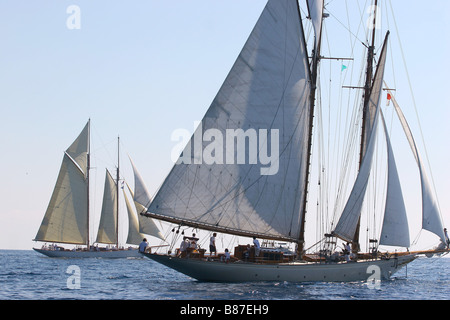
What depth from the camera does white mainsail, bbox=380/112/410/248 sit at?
48.1 meters

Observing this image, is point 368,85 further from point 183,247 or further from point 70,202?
point 70,202

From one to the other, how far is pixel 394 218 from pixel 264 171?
35.9 ft

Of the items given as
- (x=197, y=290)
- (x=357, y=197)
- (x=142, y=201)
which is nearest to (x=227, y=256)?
(x=197, y=290)

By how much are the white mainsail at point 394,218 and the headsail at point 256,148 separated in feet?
23.2

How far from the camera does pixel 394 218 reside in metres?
48.1

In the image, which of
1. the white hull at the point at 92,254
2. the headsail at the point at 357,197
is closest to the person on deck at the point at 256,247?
the headsail at the point at 357,197

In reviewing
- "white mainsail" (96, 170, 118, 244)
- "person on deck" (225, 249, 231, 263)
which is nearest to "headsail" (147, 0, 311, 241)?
"person on deck" (225, 249, 231, 263)

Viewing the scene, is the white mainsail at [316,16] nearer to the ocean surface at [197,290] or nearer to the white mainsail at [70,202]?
the ocean surface at [197,290]

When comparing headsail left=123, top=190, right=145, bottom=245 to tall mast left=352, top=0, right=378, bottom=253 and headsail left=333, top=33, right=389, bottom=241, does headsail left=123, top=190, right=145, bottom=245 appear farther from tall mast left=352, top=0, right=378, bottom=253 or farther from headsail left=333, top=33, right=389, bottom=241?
headsail left=333, top=33, right=389, bottom=241
